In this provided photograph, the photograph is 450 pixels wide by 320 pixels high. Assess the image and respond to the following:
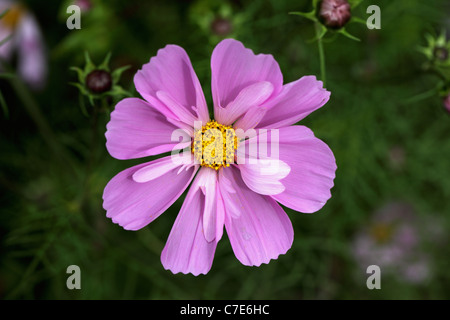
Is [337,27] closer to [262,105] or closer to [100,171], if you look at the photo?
[262,105]

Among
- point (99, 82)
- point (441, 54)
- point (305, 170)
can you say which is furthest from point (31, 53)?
point (441, 54)

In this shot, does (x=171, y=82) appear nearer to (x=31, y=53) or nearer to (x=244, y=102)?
(x=244, y=102)

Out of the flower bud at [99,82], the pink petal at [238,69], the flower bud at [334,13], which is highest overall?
the flower bud at [334,13]

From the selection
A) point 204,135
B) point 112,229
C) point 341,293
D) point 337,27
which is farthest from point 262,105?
point 341,293

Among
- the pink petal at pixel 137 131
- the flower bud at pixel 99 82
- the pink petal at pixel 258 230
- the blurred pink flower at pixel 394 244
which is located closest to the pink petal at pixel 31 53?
the flower bud at pixel 99 82

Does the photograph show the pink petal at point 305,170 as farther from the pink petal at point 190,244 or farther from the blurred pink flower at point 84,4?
the blurred pink flower at point 84,4

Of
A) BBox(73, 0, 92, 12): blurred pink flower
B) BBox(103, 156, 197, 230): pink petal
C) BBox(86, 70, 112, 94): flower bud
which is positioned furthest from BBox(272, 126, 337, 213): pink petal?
BBox(73, 0, 92, 12): blurred pink flower
